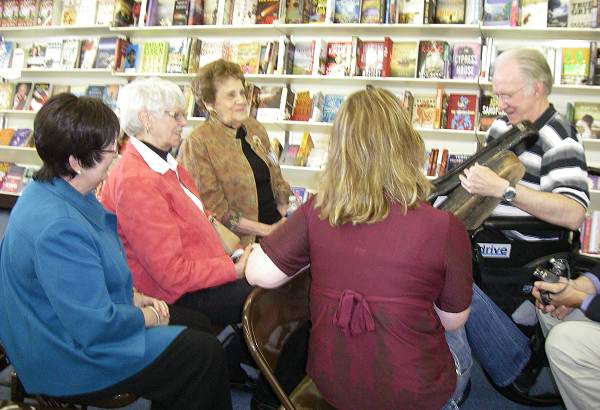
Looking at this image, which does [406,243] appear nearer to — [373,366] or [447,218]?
[447,218]

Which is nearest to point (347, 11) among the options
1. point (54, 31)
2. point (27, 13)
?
point (54, 31)

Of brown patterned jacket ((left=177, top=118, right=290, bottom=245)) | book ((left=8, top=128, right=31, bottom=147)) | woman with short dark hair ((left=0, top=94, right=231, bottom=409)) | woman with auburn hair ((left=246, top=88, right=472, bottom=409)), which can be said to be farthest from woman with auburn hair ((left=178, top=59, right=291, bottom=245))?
book ((left=8, top=128, right=31, bottom=147))

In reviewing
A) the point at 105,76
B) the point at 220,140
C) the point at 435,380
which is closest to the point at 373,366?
the point at 435,380

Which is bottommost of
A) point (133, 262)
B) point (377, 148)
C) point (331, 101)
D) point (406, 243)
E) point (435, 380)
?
point (435, 380)

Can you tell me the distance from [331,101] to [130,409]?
2.94 m

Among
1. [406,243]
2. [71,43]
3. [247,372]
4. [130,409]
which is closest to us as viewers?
[406,243]

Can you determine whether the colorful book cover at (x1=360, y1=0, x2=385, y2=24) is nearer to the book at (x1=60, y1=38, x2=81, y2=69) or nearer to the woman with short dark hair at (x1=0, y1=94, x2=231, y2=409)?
the book at (x1=60, y1=38, x2=81, y2=69)

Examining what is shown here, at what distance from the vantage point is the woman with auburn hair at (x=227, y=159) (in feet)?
7.92

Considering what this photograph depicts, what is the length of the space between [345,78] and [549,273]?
276cm

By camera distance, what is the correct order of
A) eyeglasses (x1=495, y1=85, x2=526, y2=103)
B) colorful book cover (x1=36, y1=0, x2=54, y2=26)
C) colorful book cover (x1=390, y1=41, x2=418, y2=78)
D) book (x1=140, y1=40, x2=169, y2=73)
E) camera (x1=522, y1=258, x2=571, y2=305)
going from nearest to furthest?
camera (x1=522, y1=258, x2=571, y2=305)
eyeglasses (x1=495, y1=85, x2=526, y2=103)
colorful book cover (x1=390, y1=41, x2=418, y2=78)
book (x1=140, y1=40, x2=169, y2=73)
colorful book cover (x1=36, y1=0, x2=54, y2=26)

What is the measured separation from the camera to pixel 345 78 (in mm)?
4156

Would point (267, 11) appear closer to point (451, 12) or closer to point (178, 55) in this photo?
point (178, 55)

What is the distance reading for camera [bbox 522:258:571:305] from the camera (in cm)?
170

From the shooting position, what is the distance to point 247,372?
2.44 m
